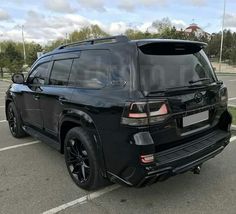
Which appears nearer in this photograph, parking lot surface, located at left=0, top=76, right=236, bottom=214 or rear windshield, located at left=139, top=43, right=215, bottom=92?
rear windshield, located at left=139, top=43, right=215, bottom=92

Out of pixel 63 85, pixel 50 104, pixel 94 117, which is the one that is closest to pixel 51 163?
pixel 50 104

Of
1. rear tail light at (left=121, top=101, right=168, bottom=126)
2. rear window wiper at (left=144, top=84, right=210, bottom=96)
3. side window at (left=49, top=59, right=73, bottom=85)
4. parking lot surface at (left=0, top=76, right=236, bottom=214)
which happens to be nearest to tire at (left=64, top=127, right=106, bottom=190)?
parking lot surface at (left=0, top=76, right=236, bottom=214)

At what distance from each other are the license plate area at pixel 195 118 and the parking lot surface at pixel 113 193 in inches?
35.6

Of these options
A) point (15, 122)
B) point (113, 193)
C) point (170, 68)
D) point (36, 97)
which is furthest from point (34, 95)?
point (170, 68)

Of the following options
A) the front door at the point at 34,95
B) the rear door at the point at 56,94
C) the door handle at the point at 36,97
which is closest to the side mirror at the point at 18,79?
the front door at the point at 34,95

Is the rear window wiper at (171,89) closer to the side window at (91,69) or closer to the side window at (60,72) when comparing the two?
the side window at (91,69)

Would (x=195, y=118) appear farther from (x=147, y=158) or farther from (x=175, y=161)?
(x=147, y=158)

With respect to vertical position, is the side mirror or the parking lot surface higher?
the side mirror

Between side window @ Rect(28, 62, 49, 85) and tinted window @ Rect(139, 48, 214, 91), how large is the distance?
2147 mm

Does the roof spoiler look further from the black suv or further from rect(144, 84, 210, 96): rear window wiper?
rect(144, 84, 210, 96): rear window wiper

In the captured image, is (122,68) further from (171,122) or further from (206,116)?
(206,116)

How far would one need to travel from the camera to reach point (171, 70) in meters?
3.57

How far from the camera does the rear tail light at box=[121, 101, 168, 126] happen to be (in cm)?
309

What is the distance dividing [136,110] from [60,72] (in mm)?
1873
